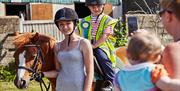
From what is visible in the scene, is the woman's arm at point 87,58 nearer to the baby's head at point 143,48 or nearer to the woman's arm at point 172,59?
the baby's head at point 143,48

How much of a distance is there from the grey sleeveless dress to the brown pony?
12.5 inches

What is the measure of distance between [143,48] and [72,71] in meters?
1.31

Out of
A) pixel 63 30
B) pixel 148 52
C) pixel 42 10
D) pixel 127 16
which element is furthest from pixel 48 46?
pixel 42 10

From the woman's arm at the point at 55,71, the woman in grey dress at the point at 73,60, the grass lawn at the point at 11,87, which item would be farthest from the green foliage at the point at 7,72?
the woman in grey dress at the point at 73,60

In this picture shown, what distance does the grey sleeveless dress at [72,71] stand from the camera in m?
3.78

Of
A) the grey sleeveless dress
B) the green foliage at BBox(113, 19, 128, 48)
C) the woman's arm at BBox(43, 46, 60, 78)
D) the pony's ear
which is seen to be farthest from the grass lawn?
the grey sleeveless dress

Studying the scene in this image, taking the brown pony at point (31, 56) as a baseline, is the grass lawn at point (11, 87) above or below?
below

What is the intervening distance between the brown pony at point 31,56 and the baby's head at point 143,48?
159cm

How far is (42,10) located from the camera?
16.8 metres

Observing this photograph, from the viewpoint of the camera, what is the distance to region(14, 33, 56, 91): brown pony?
4027 mm

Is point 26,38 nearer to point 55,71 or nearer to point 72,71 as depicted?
point 55,71

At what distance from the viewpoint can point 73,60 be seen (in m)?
3.79

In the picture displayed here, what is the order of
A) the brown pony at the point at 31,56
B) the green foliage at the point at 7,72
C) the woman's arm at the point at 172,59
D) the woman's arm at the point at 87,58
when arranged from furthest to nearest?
the green foliage at the point at 7,72
the brown pony at the point at 31,56
the woman's arm at the point at 87,58
the woman's arm at the point at 172,59

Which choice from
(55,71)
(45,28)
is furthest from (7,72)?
(55,71)
